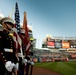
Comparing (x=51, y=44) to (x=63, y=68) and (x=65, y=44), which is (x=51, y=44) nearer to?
(x=65, y=44)

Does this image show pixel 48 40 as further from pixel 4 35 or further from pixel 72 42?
pixel 4 35

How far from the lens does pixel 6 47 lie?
4.16 metres

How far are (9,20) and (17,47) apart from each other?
62 centimetres

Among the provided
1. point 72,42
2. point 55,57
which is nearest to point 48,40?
point 72,42

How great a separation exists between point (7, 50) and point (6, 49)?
3cm

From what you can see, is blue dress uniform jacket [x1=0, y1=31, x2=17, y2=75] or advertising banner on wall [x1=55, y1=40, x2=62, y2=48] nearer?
blue dress uniform jacket [x1=0, y1=31, x2=17, y2=75]

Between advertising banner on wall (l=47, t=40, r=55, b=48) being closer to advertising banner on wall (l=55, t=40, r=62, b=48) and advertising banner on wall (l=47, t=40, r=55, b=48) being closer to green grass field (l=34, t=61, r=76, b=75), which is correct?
advertising banner on wall (l=55, t=40, r=62, b=48)

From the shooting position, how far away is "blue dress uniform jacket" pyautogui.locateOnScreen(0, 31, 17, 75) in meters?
3.93

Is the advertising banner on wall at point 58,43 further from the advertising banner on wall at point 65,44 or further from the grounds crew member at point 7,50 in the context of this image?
the grounds crew member at point 7,50

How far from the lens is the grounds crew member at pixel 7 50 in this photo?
3.73 meters

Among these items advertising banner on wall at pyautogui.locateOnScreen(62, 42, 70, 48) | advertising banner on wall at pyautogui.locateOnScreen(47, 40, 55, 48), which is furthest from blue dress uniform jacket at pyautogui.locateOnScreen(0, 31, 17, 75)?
advertising banner on wall at pyautogui.locateOnScreen(47, 40, 55, 48)

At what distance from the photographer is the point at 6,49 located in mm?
4141

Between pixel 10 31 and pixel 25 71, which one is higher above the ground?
pixel 10 31

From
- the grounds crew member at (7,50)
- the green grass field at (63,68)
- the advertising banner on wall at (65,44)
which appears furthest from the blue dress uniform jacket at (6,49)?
the advertising banner on wall at (65,44)
